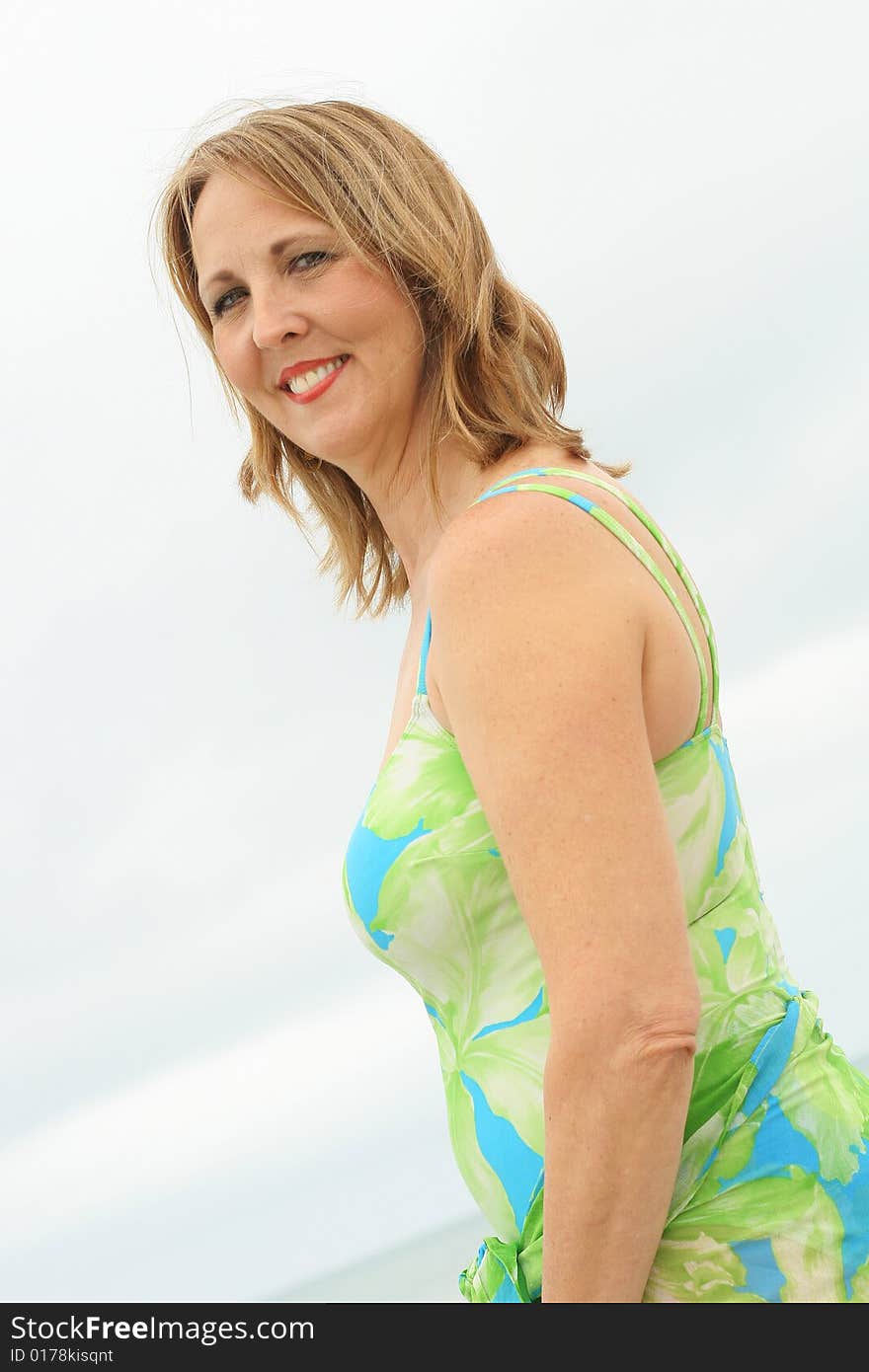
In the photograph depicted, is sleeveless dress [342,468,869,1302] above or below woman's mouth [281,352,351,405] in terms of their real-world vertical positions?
below

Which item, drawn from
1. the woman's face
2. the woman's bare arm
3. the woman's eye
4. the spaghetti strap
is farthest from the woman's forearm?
the woman's eye

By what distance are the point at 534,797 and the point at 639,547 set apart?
0.35m

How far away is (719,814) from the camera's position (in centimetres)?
167

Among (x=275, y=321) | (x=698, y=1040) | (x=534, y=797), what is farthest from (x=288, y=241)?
(x=698, y=1040)

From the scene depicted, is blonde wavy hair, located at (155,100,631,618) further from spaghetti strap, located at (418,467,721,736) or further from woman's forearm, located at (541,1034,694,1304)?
woman's forearm, located at (541,1034,694,1304)

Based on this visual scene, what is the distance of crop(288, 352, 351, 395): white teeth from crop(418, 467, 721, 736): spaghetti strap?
16.4 inches

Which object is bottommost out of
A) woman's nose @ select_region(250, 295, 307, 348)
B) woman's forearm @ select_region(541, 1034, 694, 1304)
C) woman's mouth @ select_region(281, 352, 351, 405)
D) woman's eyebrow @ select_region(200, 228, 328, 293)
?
woman's forearm @ select_region(541, 1034, 694, 1304)

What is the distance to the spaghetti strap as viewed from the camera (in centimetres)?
157

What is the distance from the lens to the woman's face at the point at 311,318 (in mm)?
2000

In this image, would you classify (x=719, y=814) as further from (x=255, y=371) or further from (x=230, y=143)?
(x=230, y=143)

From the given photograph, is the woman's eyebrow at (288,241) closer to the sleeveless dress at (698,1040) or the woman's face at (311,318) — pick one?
the woman's face at (311,318)

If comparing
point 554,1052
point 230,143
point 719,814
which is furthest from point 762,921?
point 230,143

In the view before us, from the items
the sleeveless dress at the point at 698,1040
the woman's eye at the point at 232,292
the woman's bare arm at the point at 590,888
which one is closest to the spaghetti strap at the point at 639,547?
the sleeveless dress at the point at 698,1040
